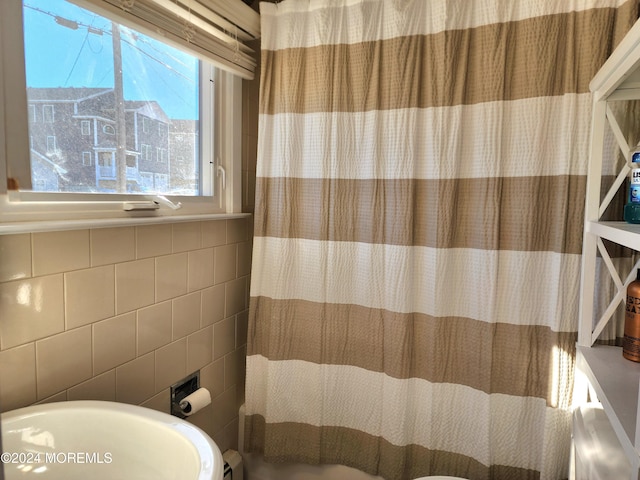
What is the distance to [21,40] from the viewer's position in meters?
0.88

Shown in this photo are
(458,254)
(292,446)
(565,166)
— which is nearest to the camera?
(565,166)

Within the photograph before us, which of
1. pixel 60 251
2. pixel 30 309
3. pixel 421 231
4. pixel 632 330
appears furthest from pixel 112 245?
pixel 632 330

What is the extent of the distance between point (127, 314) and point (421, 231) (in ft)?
3.14

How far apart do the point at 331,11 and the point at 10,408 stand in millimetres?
1486

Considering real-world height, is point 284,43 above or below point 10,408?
above

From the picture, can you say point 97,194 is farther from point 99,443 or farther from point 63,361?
point 99,443

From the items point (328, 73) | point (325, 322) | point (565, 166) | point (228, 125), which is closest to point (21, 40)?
point (228, 125)

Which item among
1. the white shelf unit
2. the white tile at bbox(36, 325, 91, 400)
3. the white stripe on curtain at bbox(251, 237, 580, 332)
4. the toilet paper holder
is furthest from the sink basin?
the white shelf unit

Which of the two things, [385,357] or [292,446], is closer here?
[385,357]

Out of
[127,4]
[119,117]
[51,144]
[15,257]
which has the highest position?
[127,4]

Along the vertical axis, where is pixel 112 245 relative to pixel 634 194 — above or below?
below

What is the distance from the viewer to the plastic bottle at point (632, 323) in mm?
911

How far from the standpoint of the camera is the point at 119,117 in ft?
3.77

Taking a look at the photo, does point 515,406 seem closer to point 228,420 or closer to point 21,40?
point 228,420
